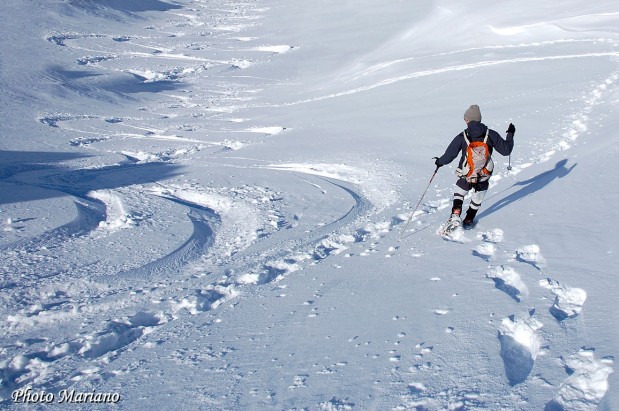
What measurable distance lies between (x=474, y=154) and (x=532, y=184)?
1948 millimetres

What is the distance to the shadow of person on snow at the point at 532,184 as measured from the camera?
6739 millimetres

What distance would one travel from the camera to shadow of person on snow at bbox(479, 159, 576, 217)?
6739 mm

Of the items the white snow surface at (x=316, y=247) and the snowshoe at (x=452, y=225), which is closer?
the white snow surface at (x=316, y=247)

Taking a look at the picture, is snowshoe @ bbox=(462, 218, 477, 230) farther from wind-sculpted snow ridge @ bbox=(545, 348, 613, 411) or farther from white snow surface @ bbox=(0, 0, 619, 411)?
wind-sculpted snow ridge @ bbox=(545, 348, 613, 411)

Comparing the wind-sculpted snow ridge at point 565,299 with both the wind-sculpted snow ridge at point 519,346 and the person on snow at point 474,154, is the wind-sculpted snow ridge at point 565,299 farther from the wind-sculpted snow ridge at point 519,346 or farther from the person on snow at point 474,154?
the person on snow at point 474,154

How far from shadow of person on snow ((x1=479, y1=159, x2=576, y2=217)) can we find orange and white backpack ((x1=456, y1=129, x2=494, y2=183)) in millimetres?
708

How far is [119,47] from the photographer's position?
23953 mm

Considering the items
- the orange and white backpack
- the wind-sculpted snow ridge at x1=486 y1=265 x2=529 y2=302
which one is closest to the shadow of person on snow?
the orange and white backpack

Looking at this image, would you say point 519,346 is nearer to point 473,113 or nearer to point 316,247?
point 316,247

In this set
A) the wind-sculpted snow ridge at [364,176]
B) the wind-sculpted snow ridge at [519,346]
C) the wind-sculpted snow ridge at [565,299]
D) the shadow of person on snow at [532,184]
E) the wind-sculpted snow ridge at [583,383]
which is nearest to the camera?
the wind-sculpted snow ridge at [583,383]

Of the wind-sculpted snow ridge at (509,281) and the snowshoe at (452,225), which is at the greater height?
the snowshoe at (452,225)

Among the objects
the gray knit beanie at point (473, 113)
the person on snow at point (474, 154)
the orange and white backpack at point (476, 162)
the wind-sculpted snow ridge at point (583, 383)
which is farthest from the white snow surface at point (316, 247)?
the gray knit beanie at point (473, 113)

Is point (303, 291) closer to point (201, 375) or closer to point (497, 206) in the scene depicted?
point (201, 375)

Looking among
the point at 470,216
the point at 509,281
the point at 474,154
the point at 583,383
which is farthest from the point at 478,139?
the point at 583,383
